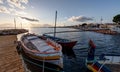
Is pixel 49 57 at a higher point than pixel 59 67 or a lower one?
higher

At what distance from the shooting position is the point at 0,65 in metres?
18.1

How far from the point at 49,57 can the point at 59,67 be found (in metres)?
2.11

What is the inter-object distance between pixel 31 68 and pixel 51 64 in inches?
120

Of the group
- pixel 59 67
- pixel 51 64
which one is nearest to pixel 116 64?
pixel 59 67

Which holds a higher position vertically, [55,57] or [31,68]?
[55,57]

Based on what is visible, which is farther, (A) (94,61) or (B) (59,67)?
(B) (59,67)

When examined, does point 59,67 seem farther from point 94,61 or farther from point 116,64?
point 116,64

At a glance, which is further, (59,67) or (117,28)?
(117,28)

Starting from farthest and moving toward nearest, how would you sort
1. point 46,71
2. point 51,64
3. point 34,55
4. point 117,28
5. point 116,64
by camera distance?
point 117,28 → point 34,55 → point 51,64 → point 46,71 → point 116,64

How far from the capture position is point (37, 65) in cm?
2214

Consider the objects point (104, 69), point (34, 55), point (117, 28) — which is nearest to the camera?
point (104, 69)

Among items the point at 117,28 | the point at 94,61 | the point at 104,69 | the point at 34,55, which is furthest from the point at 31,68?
the point at 117,28

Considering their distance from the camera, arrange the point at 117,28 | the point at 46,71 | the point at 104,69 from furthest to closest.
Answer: the point at 117,28 < the point at 46,71 < the point at 104,69

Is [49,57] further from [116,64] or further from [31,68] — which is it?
[116,64]
